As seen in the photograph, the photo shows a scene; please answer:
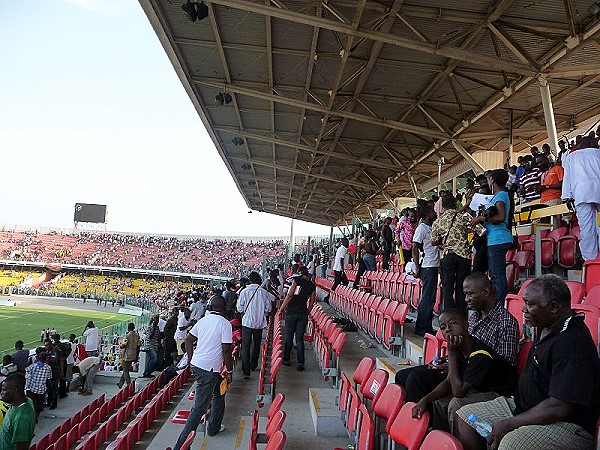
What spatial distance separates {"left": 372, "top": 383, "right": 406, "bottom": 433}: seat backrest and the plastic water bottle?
723 millimetres

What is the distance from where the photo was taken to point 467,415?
8.05 feet

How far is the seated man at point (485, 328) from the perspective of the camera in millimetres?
2914

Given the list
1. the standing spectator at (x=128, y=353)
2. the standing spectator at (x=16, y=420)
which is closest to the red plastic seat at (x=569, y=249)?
the standing spectator at (x=16, y=420)

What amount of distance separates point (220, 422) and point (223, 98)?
910cm

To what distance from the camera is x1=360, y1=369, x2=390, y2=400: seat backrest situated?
3592 mm

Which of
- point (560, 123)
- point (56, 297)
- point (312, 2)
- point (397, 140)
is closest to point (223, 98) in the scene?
point (312, 2)

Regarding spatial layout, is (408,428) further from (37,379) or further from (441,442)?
(37,379)

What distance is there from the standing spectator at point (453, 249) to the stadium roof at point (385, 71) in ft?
14.6

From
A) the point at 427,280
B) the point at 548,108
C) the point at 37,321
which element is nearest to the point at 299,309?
the point at 427,280

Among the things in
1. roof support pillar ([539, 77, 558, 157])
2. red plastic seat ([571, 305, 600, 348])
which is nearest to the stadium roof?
roof support pillar ([539, 77, 558, 157])

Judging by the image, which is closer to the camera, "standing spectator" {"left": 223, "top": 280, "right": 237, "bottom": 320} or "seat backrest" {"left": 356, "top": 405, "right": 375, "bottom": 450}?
"seat backrest" {"left": 356, "top": 405, "right": 375, "bottom": 450}

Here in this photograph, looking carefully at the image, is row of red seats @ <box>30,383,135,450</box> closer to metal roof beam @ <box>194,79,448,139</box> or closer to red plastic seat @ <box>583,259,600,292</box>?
red plastic seat @ <box>583,259,600,292</box>

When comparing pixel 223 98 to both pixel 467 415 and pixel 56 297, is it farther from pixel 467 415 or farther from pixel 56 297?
pixel 56 297

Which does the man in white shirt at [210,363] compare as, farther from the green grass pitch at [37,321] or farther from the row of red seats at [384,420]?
the green grass pitch at [37,321]
